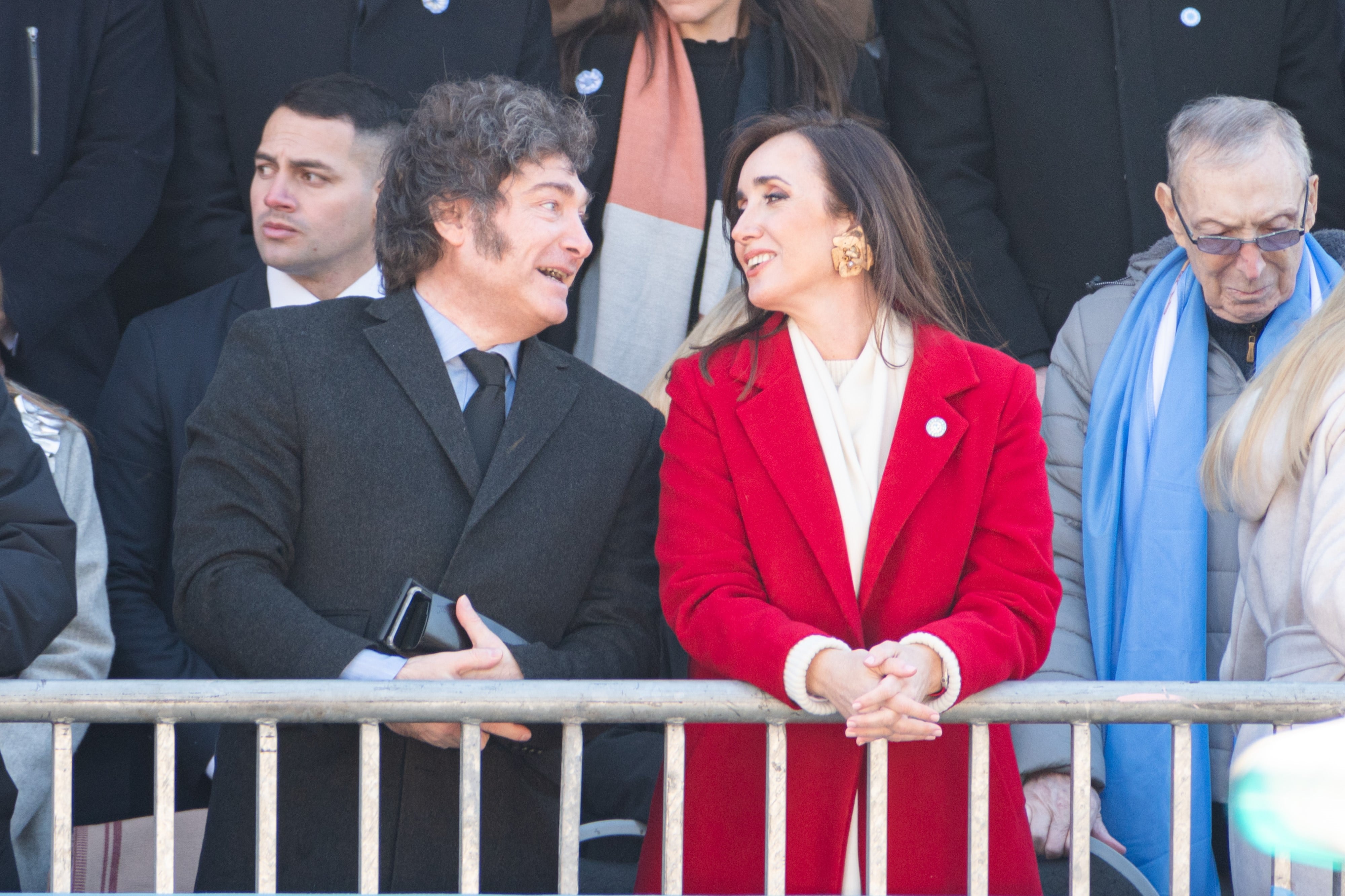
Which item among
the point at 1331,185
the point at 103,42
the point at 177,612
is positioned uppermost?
the point at 103,42

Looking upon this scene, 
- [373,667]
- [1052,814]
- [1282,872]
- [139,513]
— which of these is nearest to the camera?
[1282,872]

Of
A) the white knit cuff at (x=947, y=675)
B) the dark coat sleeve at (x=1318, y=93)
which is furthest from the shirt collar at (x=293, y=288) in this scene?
the dark coat sleeve at (x=1318, y=93)

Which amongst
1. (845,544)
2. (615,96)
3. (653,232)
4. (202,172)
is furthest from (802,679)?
(202,172)

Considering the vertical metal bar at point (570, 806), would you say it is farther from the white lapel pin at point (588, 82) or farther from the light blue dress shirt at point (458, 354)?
the white lapel pin at point (588, 82)

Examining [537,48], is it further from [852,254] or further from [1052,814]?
[1052,814]

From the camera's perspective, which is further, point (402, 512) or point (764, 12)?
point (764, 12)

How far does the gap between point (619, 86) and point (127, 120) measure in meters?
1.37

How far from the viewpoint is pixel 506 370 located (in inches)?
116

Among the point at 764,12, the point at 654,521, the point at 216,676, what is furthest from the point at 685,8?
the point at 216,676

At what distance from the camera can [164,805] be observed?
2.32 metres

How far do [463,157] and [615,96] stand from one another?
1.40 meters

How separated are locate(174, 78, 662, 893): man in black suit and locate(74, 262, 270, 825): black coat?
89cm

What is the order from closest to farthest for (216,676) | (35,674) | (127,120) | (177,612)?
1. (177,612)
2. (35,674)
3. (216,676)
4. (127,120)

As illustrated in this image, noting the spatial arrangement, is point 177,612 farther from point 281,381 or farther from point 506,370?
point 506,370
